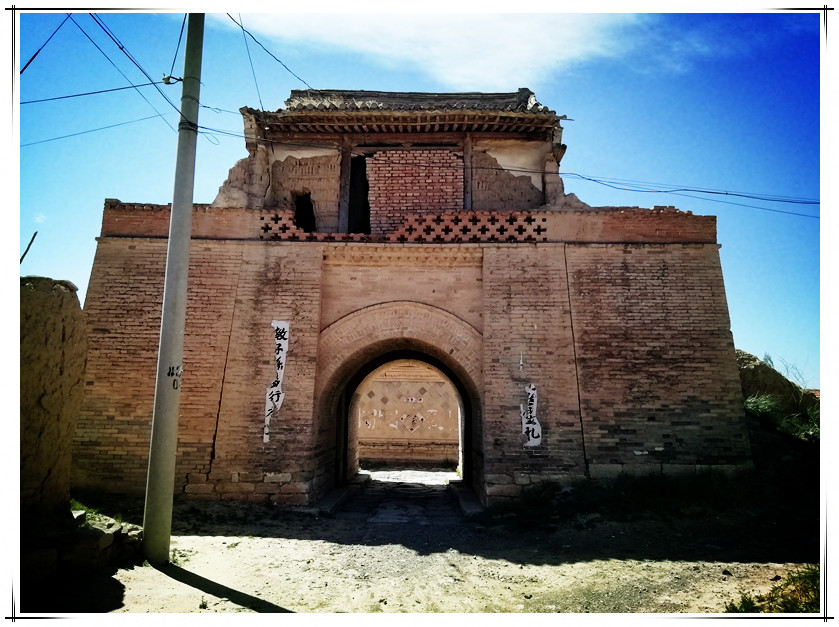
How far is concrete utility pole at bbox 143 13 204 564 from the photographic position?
15.0ft

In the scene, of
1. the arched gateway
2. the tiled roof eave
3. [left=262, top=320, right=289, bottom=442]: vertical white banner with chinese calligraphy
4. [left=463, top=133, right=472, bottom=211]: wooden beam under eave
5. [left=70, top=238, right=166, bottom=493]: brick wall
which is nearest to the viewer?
[left=70, top=238, right=166, bottom=493]: brick wall

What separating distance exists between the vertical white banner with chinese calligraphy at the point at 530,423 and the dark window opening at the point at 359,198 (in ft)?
14.6

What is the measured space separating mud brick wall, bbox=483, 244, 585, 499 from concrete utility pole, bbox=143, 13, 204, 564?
4.63m

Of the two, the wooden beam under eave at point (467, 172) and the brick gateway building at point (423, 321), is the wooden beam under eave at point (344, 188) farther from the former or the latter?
the wooden beam under eave at point (467, 172)

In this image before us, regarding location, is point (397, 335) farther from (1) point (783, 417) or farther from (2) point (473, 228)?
(1) point (783, 417)

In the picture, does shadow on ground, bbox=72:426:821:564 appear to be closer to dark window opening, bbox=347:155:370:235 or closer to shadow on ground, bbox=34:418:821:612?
shadow on ground, bbox=34:418:821:612

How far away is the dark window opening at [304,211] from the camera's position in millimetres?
9602

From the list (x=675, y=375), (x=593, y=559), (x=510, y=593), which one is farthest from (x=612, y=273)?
(x=510, y=593)

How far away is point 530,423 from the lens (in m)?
7.72

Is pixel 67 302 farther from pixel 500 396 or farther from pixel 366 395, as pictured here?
pixel 366 395

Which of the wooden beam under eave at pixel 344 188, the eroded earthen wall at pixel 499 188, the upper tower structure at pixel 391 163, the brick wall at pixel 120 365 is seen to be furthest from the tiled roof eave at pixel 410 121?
the brick wall at pixel 120 365

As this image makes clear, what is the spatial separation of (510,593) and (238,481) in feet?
15.7

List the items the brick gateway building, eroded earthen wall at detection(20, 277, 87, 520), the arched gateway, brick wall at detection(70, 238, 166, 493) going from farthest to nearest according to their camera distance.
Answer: the arched gateway → the brick gateway building → brick wall at detection(70, 238, 166, 493) → eroded earthen wall at detection(20, 277, 87, 520)

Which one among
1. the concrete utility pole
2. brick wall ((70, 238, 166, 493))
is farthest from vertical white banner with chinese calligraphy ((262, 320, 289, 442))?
the concrete utility pole
